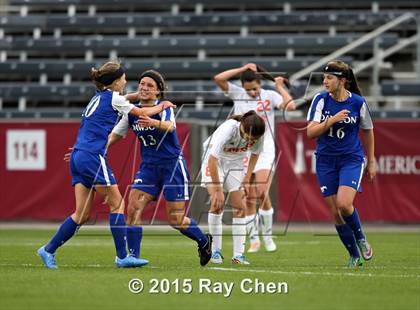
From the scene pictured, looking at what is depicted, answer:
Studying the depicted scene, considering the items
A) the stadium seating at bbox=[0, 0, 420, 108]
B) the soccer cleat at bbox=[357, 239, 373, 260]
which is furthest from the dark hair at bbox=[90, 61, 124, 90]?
the stadium seating at bbox=[0, 0, 420, 108]

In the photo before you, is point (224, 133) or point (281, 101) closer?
point (224, 133)

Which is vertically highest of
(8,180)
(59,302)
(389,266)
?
(59,302)

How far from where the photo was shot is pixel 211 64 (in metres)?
23.2

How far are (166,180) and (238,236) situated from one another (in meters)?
1.28

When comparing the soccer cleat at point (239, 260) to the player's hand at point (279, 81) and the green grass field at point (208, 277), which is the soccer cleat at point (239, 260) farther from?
the player's hand at point (279, 81)

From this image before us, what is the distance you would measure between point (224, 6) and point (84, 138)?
53.8ft

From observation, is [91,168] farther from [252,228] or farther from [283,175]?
[283,175]

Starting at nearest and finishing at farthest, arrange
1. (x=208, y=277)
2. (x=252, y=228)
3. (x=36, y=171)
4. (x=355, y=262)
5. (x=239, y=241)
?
(x=208, y=277) → (x=355, y=262) → (x=239, y=241) → (x=252, y=228) → (x=36, y=171)

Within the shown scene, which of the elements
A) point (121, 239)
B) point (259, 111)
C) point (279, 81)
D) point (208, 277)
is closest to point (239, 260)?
point (121, 239)

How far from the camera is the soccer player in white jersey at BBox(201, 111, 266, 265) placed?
9984 millimetres

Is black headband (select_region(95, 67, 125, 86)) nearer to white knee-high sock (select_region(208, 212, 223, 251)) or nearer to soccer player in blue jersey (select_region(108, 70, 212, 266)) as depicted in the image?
soccer player in blue jersey (select_region(108, 70, 212, 266))

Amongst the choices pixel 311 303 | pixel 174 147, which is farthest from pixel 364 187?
pixel 311 303

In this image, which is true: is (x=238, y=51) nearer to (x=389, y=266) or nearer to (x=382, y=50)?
(x=382, y=50)

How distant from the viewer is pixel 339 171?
31.4 feet
